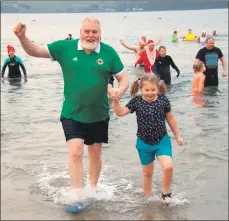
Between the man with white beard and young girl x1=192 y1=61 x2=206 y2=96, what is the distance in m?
7.66

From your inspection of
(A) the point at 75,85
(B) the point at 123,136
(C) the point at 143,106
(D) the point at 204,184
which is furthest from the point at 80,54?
(B) the point at 123,136

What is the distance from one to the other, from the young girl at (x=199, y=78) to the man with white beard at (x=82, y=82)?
7.66 metres

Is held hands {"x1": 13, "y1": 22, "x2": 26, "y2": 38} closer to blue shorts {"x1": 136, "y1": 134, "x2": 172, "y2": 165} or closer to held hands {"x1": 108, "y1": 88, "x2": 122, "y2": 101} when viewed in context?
held hands {"x1": 108, "y1": 88, "x2": 122, "y2": 101}

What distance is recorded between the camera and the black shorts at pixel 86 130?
5238 mm

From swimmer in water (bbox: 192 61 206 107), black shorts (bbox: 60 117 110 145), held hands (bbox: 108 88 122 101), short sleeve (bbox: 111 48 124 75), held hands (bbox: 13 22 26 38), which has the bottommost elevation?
swimmer in water (bbox: 192 61 206 107)

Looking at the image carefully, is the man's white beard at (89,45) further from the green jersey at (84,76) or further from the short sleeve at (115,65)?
the short sleeve at (115,65)

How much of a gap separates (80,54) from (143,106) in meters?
0.93

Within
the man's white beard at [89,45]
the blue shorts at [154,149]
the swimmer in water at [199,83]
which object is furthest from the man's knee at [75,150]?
the swimmer in water at [199,83]

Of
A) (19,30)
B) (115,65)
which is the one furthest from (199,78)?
(19,30)

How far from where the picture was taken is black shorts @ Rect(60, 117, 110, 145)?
5.24 metres

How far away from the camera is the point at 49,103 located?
13.2 meters

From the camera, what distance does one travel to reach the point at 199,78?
13195mm

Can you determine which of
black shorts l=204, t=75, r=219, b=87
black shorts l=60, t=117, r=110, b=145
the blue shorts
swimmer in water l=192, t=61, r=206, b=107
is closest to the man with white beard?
black shorts l=60, t=117, r=110, b=145

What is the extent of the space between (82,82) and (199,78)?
337 inches
